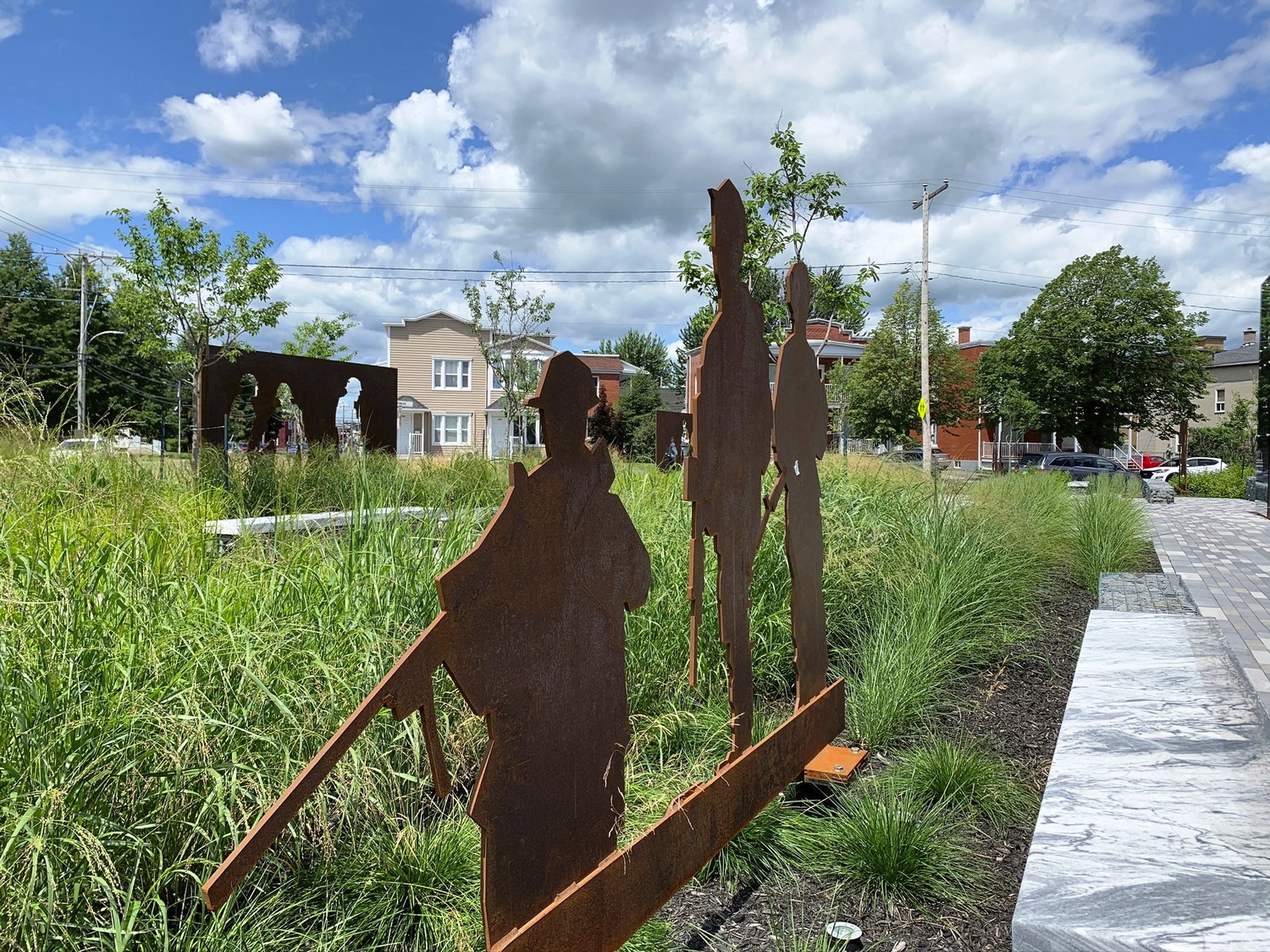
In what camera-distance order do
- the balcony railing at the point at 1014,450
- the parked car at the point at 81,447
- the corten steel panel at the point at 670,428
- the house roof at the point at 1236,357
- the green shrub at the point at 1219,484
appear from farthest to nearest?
the house roof at the point at 1236,357, the balcony railing at the point at 1014,450, the green shrub at the point at 1219,484, the parked car at the point at 81,447, the corten steel panel at the point at 670,428

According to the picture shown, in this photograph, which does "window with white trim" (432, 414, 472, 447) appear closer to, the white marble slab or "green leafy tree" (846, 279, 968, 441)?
"green leafy tree" (846, 279, 968, 441)

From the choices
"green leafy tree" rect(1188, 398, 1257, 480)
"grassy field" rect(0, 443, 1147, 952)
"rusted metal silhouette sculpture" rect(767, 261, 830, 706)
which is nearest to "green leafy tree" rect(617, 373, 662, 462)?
"green leafy tree" rect(1188, 398, 1257, 480)

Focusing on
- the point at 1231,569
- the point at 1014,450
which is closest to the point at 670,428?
the point at 1231,569

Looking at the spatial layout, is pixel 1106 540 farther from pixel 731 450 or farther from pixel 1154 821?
pixel 731 450

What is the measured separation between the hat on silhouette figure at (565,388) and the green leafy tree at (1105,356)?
40.3 meters

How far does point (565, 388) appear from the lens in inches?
→ 72.5

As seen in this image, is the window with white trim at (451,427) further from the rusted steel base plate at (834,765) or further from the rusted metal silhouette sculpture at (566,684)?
the rusted metal silhouette sculpture at (566,684)

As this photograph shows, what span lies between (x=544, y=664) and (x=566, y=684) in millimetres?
105

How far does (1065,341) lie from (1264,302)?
2049 centimetres

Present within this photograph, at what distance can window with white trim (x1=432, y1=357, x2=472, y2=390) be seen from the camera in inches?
1821

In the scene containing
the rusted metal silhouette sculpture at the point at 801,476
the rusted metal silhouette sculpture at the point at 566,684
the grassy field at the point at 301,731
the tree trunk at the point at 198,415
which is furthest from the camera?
the tree trunk at the point at 198,415

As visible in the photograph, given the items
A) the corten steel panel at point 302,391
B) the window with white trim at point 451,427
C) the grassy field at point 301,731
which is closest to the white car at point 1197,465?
the window with white trim at point 451,427

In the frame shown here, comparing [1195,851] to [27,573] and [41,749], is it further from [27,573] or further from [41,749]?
[27,573]

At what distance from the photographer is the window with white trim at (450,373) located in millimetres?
46250
